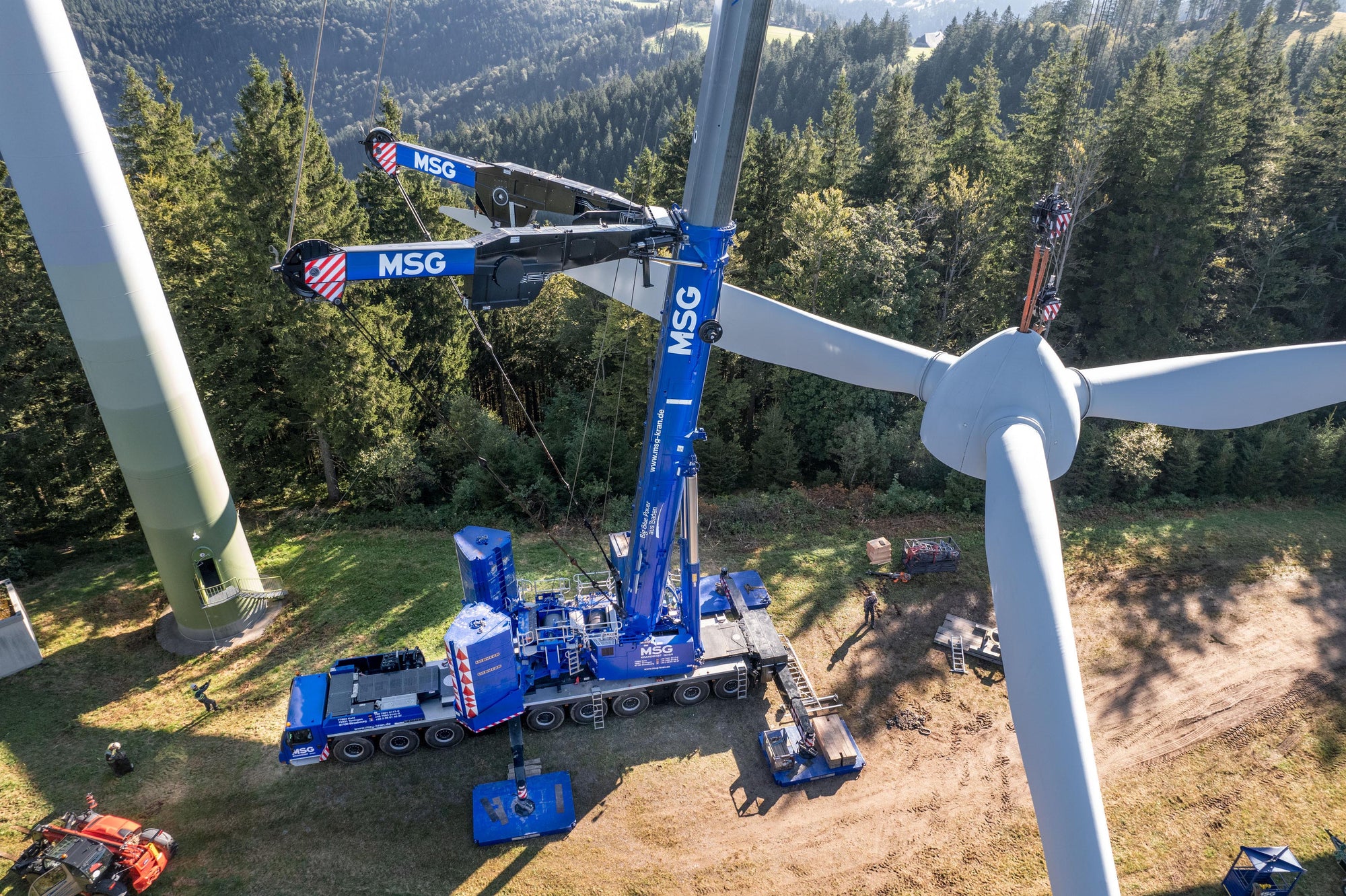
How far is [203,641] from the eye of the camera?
70.1 feet

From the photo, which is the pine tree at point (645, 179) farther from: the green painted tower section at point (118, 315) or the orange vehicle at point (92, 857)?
the orange vehicle at point (92, 857)

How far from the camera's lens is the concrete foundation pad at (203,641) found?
21188 millimetres

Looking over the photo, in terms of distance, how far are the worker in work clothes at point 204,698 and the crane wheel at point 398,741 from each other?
480cm

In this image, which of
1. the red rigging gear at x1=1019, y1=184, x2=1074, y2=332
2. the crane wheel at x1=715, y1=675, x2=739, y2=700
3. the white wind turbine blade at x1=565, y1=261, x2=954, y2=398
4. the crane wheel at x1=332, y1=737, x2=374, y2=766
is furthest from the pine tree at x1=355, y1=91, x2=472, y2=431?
the red rigging gear at x1=1019, y1=184, x2=1074, y2=332

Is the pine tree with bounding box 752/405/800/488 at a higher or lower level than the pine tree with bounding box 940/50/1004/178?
lower

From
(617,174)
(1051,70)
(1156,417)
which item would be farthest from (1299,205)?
(617,174)

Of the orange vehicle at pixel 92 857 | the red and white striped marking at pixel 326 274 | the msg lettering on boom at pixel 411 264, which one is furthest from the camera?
the orange vehicle at pixel 92 857

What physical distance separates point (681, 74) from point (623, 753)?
111954 millimetres

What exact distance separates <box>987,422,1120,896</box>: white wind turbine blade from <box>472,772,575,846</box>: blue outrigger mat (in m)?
12.1

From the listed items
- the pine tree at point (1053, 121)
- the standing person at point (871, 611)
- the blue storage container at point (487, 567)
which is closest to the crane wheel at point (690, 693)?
the blue storage container at point (487, 567)

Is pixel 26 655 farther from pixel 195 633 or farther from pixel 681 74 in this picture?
pixel 681 74

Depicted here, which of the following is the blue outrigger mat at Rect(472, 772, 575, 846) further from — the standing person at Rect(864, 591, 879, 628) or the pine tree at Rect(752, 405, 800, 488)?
the pine tree at Rect(752, 405, 800, 488)

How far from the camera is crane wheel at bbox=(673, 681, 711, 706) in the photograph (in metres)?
18.9

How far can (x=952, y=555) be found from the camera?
24.9 meters
